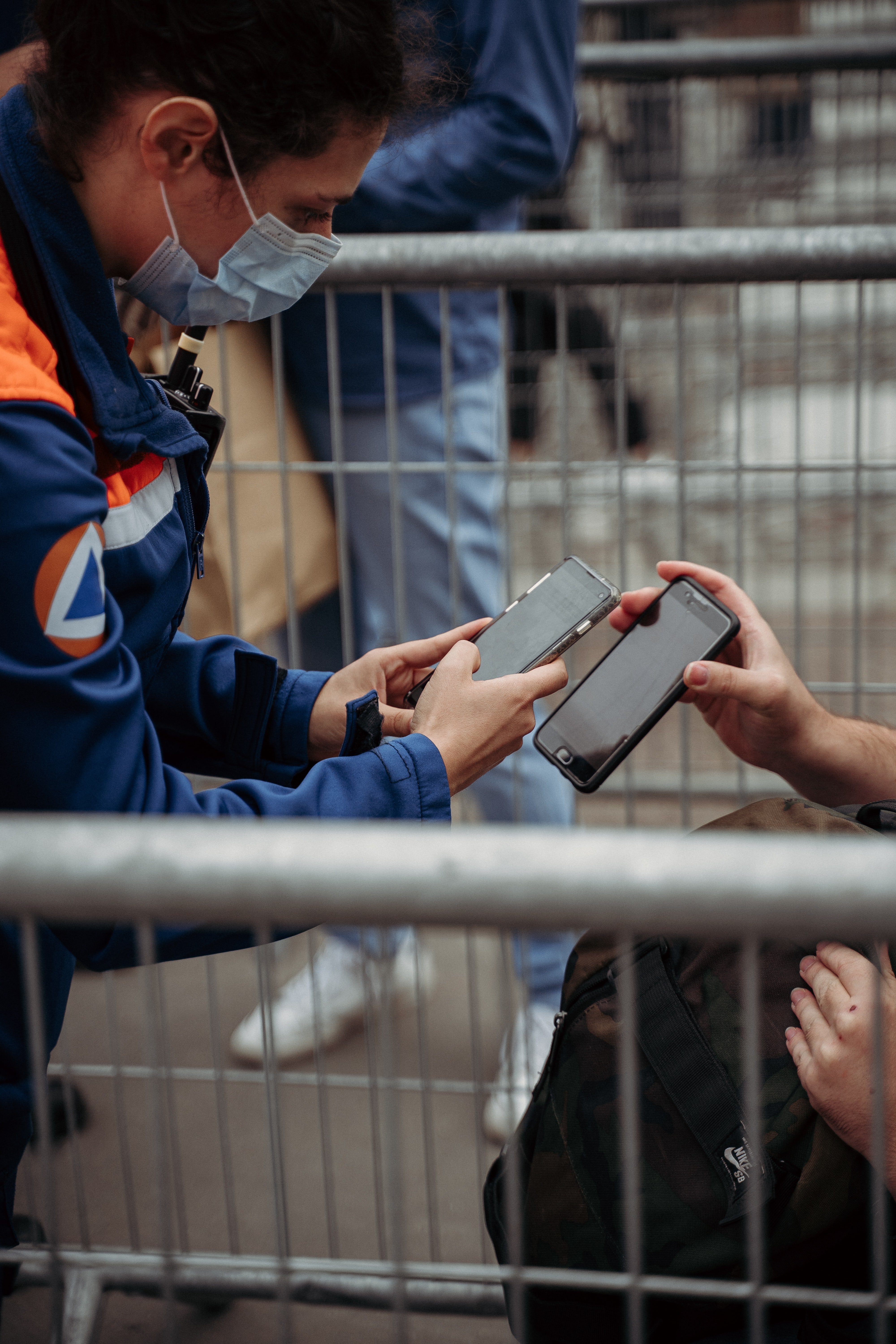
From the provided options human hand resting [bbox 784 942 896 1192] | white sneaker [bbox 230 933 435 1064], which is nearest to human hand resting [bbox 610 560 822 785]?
human hand resting [bbox 784 942 896 1192]

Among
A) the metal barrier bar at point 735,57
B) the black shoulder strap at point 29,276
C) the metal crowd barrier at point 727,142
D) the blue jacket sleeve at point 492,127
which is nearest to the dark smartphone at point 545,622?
the black shoulder strap at point 29,276

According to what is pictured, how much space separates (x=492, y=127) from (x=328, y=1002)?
1550mm

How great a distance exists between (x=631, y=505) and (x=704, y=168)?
102cm

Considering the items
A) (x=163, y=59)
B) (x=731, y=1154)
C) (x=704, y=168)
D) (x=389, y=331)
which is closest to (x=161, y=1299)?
(x=731, y=1154)

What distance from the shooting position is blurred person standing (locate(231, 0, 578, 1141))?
6.25 feet

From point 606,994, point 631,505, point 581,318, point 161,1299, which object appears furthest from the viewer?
point 631,505

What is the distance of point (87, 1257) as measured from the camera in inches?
34.0

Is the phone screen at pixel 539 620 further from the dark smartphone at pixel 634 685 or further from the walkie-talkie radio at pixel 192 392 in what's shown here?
the walkie-talkie radio at pixel 192 392

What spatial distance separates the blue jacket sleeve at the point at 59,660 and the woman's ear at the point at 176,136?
0.73ft

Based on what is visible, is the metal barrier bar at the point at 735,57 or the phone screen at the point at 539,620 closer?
the phone screen at the point at 539,620

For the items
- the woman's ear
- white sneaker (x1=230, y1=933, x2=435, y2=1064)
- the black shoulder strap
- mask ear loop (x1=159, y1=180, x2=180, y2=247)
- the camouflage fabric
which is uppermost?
the woman's ear

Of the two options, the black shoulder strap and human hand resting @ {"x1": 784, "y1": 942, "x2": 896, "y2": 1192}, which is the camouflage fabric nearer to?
human hand resting @ {"x1": 784, "y1": 942, "x2": 896, "y2": 1192}

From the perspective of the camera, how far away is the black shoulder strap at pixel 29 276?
93 cm

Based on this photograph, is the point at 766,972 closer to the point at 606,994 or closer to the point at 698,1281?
the point at 606,994
